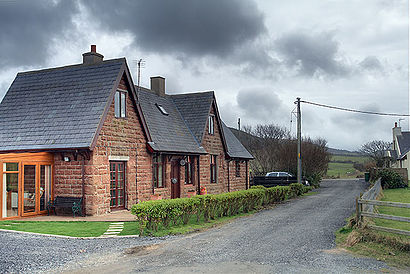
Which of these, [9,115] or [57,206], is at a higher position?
[9,115]

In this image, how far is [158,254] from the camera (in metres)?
10.0

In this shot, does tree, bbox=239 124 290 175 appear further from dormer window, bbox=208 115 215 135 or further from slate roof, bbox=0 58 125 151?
slate roof, bbox=0 58 125 151

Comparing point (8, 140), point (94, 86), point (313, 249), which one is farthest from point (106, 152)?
point (313, 249)

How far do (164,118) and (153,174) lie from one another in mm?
5560

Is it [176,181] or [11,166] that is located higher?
[11,166]

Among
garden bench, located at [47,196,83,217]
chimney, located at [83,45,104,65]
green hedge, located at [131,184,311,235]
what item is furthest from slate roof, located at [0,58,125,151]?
green hedge, located at [131,184,311,235]

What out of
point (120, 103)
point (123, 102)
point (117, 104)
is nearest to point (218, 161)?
point (123, 102)

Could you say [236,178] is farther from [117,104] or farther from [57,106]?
[57,106]

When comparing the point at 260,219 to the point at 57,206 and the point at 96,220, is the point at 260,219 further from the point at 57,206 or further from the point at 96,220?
the point at 57,206

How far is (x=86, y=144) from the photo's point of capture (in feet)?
54.7

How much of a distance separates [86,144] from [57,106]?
12.4ft

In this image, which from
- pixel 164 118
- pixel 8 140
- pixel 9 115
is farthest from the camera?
pixel 164 118

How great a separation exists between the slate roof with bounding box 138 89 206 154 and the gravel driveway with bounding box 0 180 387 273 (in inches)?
376

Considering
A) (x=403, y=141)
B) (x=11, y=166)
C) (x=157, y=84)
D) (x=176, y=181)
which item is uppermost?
(x=157, y=84)
